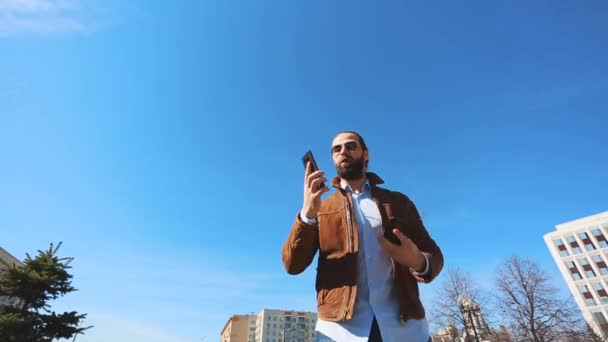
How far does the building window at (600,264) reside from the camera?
48759mm

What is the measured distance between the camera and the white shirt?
6.16ft

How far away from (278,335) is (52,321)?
284 ft

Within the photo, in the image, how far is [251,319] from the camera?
103 metres

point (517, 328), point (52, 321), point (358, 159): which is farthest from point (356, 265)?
point (517, 328)

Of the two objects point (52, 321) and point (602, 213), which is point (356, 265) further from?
point (602, 213)

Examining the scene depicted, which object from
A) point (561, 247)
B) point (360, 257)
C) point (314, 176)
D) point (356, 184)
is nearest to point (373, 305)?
point (360, 257)

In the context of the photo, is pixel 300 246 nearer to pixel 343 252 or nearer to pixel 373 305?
pixel 343 252

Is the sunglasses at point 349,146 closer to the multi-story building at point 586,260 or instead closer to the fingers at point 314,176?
the fingers at point 314,176

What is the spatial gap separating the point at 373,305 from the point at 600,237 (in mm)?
72949

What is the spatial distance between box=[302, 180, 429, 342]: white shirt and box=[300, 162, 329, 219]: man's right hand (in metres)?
0.09

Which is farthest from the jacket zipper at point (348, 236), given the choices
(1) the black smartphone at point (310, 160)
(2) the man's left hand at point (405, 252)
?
(1) the black smartphone at point (310, 160)

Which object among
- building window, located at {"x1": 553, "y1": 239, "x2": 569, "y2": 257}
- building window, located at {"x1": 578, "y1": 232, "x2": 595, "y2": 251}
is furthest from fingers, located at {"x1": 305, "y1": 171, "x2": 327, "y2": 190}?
building window, located at {"x1": 553, "y1": 239, "x2": 569, "y2": 257}

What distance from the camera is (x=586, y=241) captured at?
51938mm

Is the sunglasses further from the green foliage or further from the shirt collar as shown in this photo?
the green foliage
